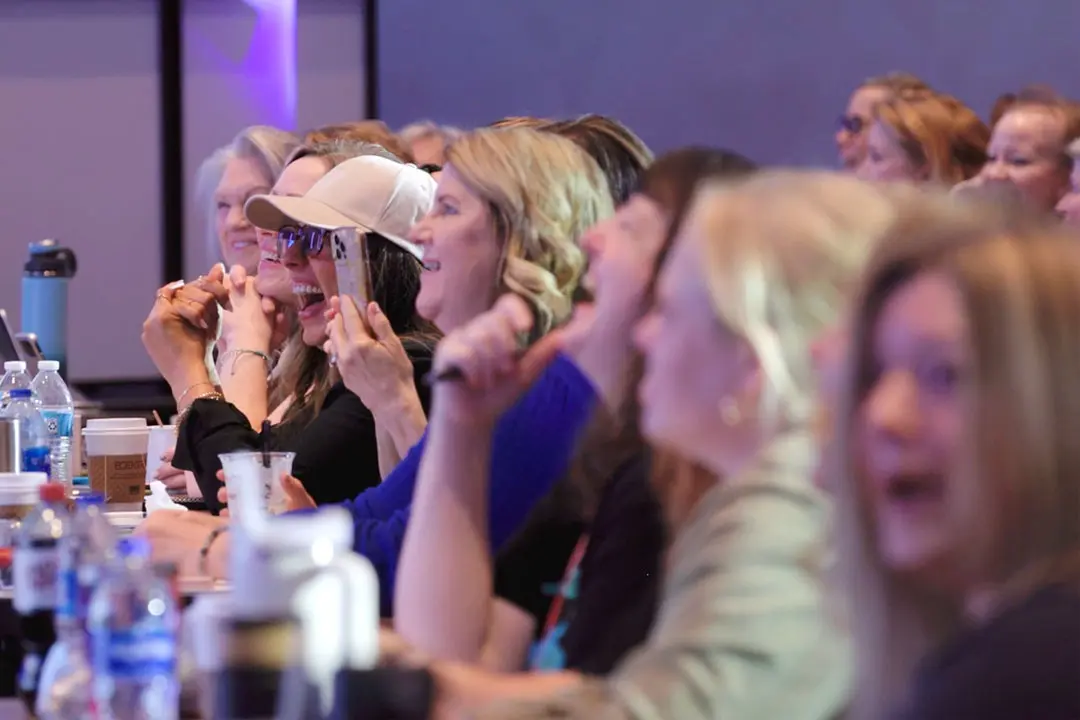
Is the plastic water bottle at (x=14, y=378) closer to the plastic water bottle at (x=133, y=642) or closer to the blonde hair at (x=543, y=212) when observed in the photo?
the blonde hair at (x=543, y=212)

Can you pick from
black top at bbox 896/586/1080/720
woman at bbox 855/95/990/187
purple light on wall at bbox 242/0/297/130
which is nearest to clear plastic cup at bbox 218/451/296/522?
black top at bbox 896/586/1080/720

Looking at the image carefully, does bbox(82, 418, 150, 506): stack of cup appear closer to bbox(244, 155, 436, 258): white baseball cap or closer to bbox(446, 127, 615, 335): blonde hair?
bbox(244, 155, 436, 258): white baseball cap

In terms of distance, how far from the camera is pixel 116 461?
11.2 ft

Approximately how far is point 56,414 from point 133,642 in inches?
83.2

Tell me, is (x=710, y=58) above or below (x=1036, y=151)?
above

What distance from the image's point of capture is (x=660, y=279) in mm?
1727

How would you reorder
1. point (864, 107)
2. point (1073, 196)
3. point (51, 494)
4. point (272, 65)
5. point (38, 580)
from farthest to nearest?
point (272, 65), point (864, 107), point (1073, 196), point (51, 494), point (38, 580)

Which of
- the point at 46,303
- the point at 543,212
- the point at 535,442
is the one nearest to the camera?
the point at 535,442

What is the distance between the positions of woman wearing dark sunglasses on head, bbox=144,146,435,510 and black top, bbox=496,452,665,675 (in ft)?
3.67

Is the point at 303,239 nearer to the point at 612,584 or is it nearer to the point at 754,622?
the point at 612,584

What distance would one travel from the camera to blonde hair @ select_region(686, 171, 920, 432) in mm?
1402

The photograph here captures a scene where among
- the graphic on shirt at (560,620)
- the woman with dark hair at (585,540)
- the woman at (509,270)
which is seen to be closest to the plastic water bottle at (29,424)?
the woman at (509,270)

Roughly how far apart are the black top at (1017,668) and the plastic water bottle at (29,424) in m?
2.16

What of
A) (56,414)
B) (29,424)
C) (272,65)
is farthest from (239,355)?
(272,65)
